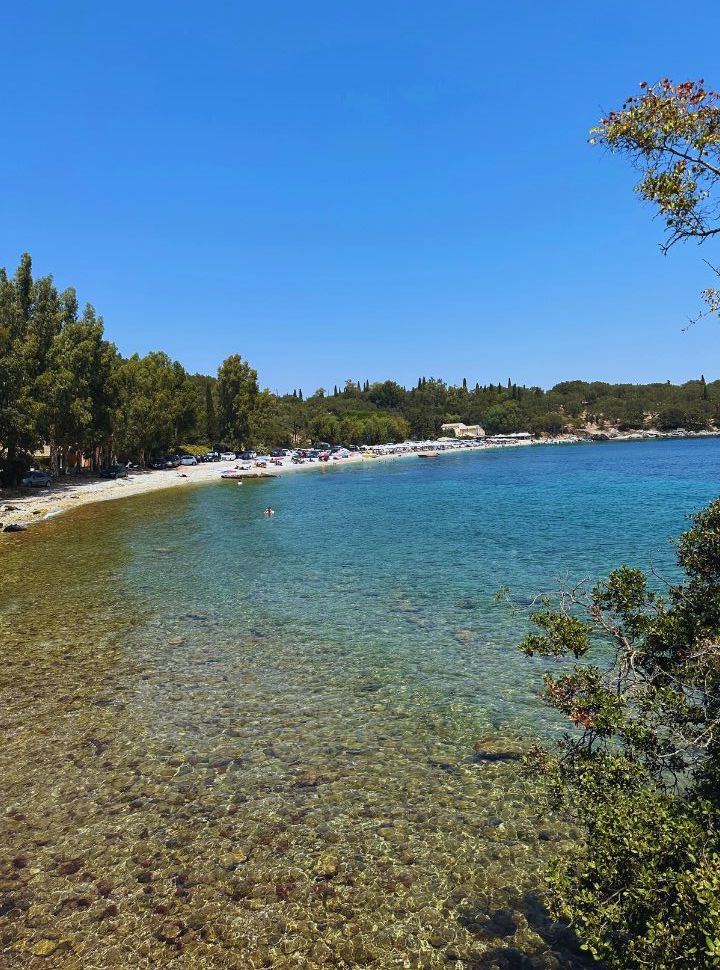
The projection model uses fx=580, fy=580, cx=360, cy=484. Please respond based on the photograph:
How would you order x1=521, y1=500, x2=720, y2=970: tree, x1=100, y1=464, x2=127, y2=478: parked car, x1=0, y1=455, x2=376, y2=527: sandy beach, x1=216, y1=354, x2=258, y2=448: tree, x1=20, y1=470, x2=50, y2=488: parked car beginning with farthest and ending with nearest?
x1=216, y1=354, x2=258, y2=448: tree, x1=100, y1=464, x2=127, y2=478: parked car, x1=20, y1=470, x2=50, y2=488: parked car, x1=0, y1=455, x2=376, y2=527: sandy beach, x1=521, y1=500, x2=720, y2=970: tree

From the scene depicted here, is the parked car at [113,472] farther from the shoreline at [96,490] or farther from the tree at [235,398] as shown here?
the tree at [235,398]

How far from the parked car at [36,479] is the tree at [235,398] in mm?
58550

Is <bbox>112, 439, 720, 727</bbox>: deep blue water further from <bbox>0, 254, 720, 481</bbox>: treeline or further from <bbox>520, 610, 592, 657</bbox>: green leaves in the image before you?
<bbox>0, 254, 720, 481</bbox>: treeline

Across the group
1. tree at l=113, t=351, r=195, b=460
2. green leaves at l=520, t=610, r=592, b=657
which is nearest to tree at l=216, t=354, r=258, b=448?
tree at l=113, t=351, r=195, b=460

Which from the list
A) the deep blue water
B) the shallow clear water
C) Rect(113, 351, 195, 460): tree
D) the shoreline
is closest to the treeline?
Rect(113, 351, 195, 460): tree

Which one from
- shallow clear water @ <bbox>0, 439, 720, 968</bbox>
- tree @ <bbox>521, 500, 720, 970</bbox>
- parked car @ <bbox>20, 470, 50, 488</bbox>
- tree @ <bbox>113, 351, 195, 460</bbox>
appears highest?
tree @ <bbox>113, 351, 195, 460</bbox>

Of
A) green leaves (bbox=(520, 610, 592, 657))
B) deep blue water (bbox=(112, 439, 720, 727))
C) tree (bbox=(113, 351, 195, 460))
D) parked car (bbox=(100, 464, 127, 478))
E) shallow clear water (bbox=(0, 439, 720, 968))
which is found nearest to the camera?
green leaves (bbox=(520, 610, 592, 657))

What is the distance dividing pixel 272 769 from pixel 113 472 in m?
80.5

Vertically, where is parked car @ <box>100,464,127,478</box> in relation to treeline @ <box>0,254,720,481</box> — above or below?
below

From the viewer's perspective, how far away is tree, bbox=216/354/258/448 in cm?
12219

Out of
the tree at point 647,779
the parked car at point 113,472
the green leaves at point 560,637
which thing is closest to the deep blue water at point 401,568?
the tree at point 647,779

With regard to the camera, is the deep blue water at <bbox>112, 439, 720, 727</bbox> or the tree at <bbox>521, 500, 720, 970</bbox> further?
the deep blue water at <bbox>112, 439, 720, 727</bbox>

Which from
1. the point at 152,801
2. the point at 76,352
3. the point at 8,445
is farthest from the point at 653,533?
the point at 76,352

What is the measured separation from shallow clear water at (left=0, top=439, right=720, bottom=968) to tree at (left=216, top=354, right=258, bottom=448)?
96.3 m
